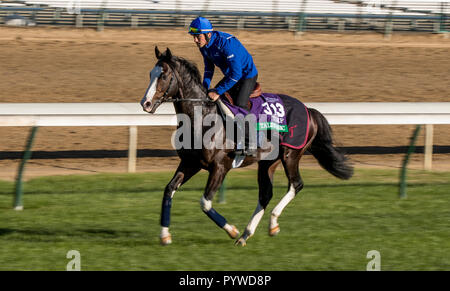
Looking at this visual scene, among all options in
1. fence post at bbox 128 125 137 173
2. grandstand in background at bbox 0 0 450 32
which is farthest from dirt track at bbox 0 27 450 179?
grandstand in background at bbox 0 0 450 32

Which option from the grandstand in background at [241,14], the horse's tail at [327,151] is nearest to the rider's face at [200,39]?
the horse's tail at [327,151]

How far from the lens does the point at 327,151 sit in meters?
7.68

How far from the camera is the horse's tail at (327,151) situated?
7.58 meters

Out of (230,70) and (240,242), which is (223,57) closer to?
(230,70)

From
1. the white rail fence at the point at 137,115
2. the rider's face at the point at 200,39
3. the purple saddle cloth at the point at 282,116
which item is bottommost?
the white rail fence at the point at 137,115

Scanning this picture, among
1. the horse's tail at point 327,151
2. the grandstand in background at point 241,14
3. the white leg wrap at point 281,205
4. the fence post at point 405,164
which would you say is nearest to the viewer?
the white leg wrap at point 281,205

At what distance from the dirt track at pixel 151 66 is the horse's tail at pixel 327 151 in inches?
122

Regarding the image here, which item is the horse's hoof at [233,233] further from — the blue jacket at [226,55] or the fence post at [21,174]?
the fence post at [21,174]

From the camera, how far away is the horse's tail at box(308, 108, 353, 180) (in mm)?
7582

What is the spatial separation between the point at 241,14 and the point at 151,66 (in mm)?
5588

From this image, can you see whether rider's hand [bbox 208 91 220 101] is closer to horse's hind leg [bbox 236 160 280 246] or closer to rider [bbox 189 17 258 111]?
rider [bbox 189 17 258 111]

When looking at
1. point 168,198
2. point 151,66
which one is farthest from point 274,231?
point 151,66

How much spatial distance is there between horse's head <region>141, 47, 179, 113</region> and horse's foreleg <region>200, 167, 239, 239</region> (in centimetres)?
77
